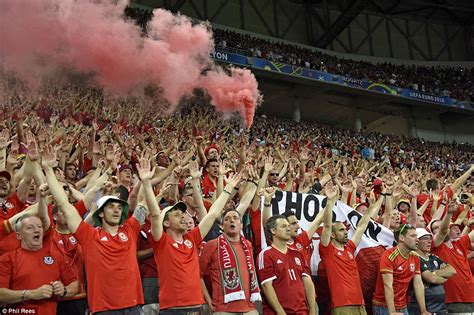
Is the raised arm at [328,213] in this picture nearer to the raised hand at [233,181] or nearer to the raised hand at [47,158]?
the raised hand at [233,181]

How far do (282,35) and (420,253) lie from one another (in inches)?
1015

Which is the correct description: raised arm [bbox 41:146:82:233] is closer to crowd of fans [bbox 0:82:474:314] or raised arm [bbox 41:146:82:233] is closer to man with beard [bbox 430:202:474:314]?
crowd of fans [bbox 0:82:474:314]

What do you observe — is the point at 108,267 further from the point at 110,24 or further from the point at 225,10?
the point at 225,10

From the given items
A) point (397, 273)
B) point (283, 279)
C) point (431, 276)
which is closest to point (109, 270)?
point (283, 279)

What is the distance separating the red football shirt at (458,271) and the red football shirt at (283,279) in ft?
6.96

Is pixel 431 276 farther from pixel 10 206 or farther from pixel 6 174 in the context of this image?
pixel 6 174

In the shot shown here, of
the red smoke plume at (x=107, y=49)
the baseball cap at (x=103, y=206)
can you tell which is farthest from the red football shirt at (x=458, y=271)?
the red smoke plume at (x=107, y=49)

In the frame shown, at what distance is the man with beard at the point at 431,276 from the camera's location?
5812 millimetres

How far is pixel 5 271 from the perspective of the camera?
3986 millimetres

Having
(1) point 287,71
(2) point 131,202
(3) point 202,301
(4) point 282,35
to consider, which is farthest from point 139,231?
(4) point 282,35

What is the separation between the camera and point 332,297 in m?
5.38

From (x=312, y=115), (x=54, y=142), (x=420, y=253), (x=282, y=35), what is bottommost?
(x=420, y=253)

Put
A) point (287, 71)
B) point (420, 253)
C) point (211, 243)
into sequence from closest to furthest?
point (211, 243), point (420, 253), point (287, 71)

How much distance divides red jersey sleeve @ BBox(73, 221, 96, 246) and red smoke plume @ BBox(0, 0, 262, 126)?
26.1ft
